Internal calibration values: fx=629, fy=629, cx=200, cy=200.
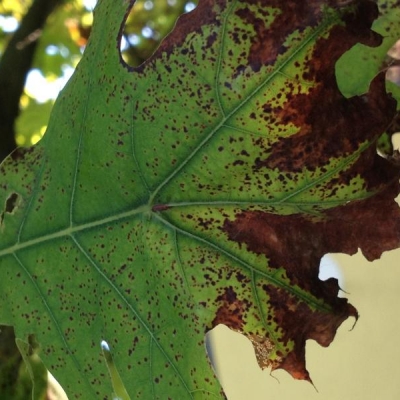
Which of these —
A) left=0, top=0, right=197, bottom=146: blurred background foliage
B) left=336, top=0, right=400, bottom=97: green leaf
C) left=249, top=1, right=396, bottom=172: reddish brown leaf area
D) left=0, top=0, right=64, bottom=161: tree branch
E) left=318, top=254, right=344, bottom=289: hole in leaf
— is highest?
left=0, top=0, right=197, bottom=146: blurred background foliage

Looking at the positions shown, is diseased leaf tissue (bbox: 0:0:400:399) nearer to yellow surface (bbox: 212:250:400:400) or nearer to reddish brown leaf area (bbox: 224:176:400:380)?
reddish brown leaf area (bbox: 224:176:400:380)

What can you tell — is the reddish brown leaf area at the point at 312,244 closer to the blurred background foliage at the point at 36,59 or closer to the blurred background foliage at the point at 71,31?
the blurred background foliage at the point at 36,59

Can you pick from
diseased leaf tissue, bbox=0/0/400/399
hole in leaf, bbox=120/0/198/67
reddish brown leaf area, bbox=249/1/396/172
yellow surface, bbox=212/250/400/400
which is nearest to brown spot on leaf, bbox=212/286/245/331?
diseased leaf tissue, bbox=0/0/400/399

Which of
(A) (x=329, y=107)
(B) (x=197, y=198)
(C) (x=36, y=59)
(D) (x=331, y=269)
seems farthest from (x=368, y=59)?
(C) (x=36, y=59)

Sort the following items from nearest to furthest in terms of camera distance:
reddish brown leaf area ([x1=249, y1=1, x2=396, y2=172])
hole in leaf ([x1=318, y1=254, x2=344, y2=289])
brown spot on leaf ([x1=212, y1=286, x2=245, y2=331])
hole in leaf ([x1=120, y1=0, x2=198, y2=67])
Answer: reddish brown leaf area ([x1=249, y1=1, x2=396, y2=172]) < brown spot on leaf ([x1=212, y1=286, x2=245, y2=331]) < hole in leaf ([x1=318, y1=254, x2=344, y2=289]) < hole in leaf ([x1=120, y1=0, x2=198, y2=67])

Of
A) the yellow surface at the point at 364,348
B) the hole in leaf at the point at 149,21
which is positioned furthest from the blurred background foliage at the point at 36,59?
the yellow surface at the point at 364,348

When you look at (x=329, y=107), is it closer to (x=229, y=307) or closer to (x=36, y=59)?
(x=229, y=307)
